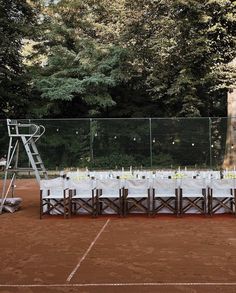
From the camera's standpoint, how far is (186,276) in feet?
Result: 18.6

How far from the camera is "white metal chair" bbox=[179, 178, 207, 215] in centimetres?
1020

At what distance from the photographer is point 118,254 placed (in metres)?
6.88

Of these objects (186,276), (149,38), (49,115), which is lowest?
(186,276)

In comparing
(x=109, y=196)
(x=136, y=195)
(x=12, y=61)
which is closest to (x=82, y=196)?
(x=109, y=196)

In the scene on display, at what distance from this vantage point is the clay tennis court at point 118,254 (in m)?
5.45

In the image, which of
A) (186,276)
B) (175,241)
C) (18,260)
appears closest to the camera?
(186,276)

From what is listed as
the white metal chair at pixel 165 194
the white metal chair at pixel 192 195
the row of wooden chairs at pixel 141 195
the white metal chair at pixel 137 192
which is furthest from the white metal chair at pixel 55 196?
the white metal chair at pixel 192 195

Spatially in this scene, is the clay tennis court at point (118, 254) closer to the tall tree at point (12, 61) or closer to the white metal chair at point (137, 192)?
the white metal chair at point (137, 192)

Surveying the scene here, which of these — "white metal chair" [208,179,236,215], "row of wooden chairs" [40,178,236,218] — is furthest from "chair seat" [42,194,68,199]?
"white metal chair" [208,179,236,215]

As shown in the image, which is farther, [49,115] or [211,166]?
[49,115]

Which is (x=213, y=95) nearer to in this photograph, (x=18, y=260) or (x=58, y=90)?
(x=58, y=90)

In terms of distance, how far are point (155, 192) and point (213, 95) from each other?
1781 centimetres

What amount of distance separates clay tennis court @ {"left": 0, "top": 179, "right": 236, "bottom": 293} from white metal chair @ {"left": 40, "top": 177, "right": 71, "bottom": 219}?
35cm


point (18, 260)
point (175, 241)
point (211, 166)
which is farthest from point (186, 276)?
point (211, 166)
